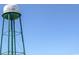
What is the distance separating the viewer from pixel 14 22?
13594mm

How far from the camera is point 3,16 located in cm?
1369

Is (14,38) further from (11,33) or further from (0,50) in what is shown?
(0,50)

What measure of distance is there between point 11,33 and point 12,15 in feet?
3.17

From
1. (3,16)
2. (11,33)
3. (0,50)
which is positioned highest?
(3,16)
